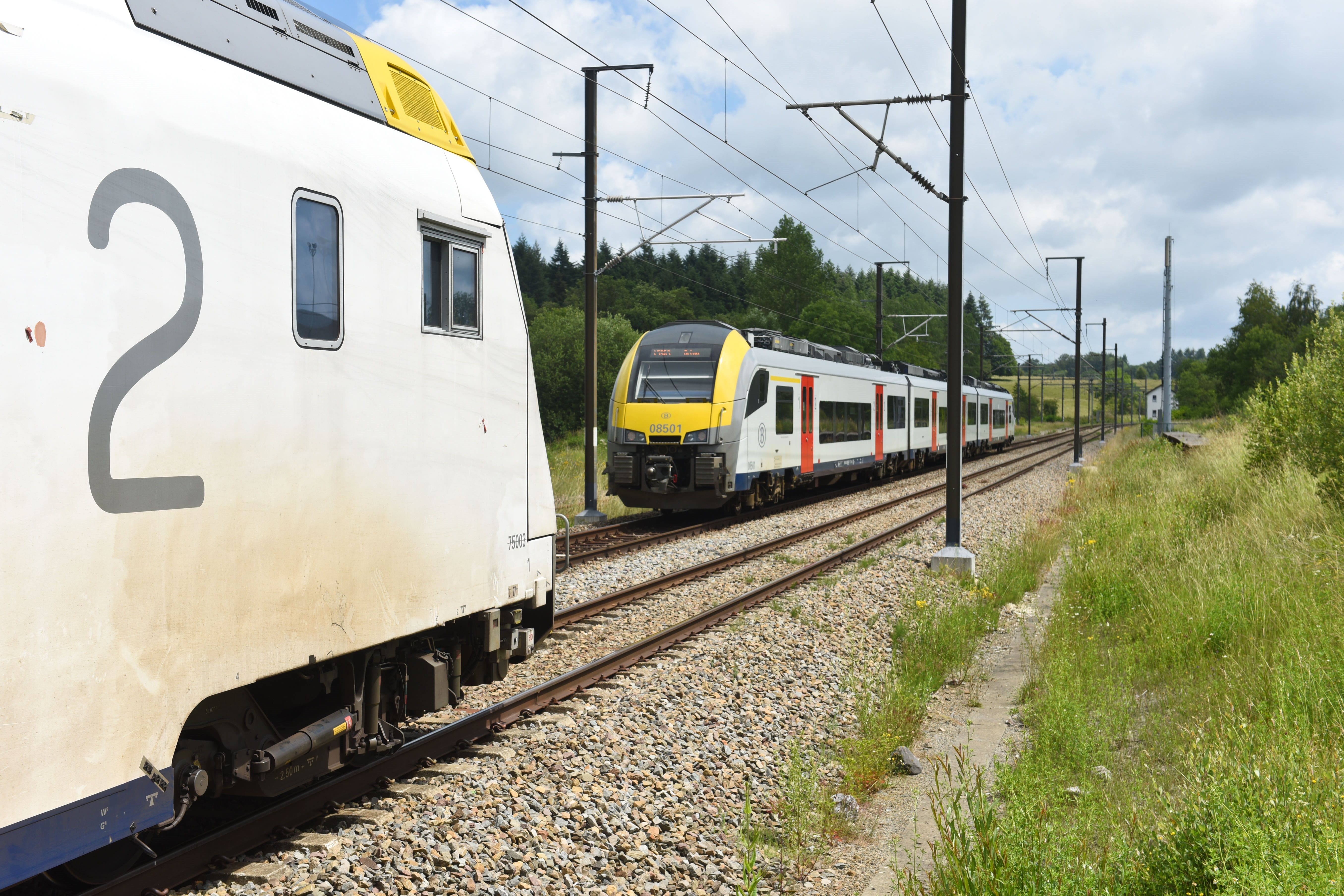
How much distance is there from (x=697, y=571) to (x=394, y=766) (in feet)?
23.0

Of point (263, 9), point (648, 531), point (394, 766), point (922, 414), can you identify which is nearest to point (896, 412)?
point (922, 414)

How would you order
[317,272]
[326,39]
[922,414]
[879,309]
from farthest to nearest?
1. [879,309]
2. [922,414]
3. [326,39]
4. [317,272]

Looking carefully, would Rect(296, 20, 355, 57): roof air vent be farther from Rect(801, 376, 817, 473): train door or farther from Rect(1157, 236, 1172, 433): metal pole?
Rect(1157, 236, 1172, 433): metal pole

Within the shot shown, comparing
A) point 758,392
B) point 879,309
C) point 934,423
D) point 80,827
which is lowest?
point 80,827

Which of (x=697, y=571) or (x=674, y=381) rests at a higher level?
(x=674, y=381)

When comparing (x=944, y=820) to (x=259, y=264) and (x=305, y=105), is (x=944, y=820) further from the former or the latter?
(x=305, y=105)

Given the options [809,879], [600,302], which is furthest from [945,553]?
[600,302]

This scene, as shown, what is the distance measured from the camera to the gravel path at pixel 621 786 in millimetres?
4363

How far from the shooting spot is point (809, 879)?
4.70 metres

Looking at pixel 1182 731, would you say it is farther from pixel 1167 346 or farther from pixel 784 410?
pixel 1167 346

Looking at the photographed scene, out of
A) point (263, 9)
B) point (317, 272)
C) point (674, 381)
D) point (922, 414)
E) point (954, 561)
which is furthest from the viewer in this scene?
point (922, 414)

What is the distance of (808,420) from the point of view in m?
20.8

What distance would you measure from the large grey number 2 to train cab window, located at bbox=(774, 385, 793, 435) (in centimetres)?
1577

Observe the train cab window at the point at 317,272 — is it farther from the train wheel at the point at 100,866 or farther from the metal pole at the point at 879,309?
the metal pole at the point at 879,309
